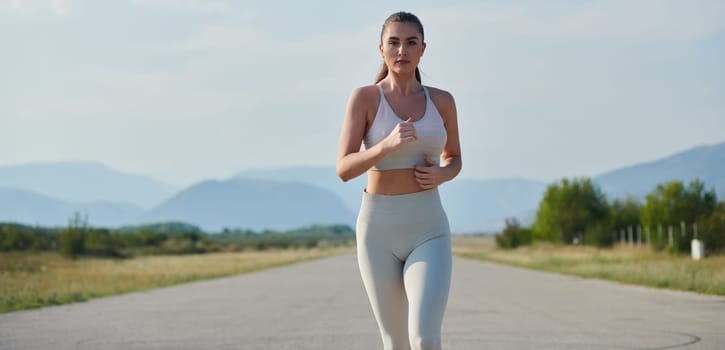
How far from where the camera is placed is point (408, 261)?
4.62 metres

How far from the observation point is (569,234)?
79812 mm

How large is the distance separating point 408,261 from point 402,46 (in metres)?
0.98

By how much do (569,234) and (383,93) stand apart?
252ft

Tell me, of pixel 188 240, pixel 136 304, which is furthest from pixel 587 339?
pixel 188 240

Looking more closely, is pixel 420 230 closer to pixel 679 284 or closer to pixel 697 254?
pixel 679 284

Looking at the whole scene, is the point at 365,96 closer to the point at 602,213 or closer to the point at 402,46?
the point at 402,46

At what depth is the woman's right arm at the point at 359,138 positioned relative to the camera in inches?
174

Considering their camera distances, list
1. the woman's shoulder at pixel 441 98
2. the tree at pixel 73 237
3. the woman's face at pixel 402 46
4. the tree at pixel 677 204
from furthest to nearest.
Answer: the tree at pixel 677 204 → the tree at pixel 73 237 → the woman's shoulder at pixel 441 98 → the woman's face at pixel 402 46

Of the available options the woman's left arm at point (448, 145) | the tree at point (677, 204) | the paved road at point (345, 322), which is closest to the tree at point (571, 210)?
the tree at point (677, 204)

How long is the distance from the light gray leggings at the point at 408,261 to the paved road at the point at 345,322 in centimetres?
607

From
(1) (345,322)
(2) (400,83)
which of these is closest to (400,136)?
(2) (400,83)

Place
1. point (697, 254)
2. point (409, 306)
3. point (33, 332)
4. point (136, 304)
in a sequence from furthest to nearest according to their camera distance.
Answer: point (697, 254), point (136, 304), point (33, 332), point (409, 306)

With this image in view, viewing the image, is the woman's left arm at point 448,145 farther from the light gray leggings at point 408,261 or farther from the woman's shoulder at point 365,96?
the woman's shoulder at point 365,96

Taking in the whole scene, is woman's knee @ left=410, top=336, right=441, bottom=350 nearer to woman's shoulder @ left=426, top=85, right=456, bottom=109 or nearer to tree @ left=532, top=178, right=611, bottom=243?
woman's shoulder @ left=426, top=85, right=456, bottom=109
